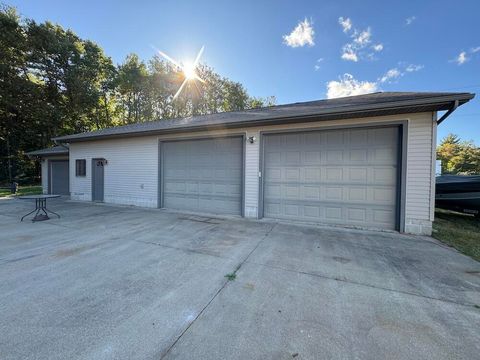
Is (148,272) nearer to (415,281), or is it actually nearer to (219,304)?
(219,304)

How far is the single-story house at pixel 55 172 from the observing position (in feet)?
39.3

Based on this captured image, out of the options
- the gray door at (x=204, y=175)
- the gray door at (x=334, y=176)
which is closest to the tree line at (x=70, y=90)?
the gray door at (x=204, y=175)

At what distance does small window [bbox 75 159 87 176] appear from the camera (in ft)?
32.5

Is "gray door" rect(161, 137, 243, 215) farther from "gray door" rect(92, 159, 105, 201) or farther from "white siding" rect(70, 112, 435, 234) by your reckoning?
"gray door" rect(92, 159, 105, 201)

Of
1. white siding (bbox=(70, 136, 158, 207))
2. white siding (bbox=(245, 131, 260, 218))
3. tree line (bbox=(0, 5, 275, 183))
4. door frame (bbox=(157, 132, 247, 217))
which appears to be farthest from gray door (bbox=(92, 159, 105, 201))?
tree line (bbox=(0, 5, 275, 183))

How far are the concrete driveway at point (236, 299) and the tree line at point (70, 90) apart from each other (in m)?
20.2

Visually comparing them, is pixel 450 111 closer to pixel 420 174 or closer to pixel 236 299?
pixel 420 174

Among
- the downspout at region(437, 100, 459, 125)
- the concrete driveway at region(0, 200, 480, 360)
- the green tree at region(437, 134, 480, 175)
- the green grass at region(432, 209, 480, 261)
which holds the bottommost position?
the concrete driveway at region(0, 200, 480, 360)

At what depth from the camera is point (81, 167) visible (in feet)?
32.9

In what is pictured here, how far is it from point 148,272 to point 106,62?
1036 inches

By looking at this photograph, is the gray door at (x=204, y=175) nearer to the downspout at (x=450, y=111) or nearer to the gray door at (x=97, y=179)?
the gray door at (x=97, y=179)

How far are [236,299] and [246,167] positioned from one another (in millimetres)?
4495

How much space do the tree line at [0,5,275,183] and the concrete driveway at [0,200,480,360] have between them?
20233 millimetres

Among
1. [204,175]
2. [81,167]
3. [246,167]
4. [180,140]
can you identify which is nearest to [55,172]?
[81,167]
